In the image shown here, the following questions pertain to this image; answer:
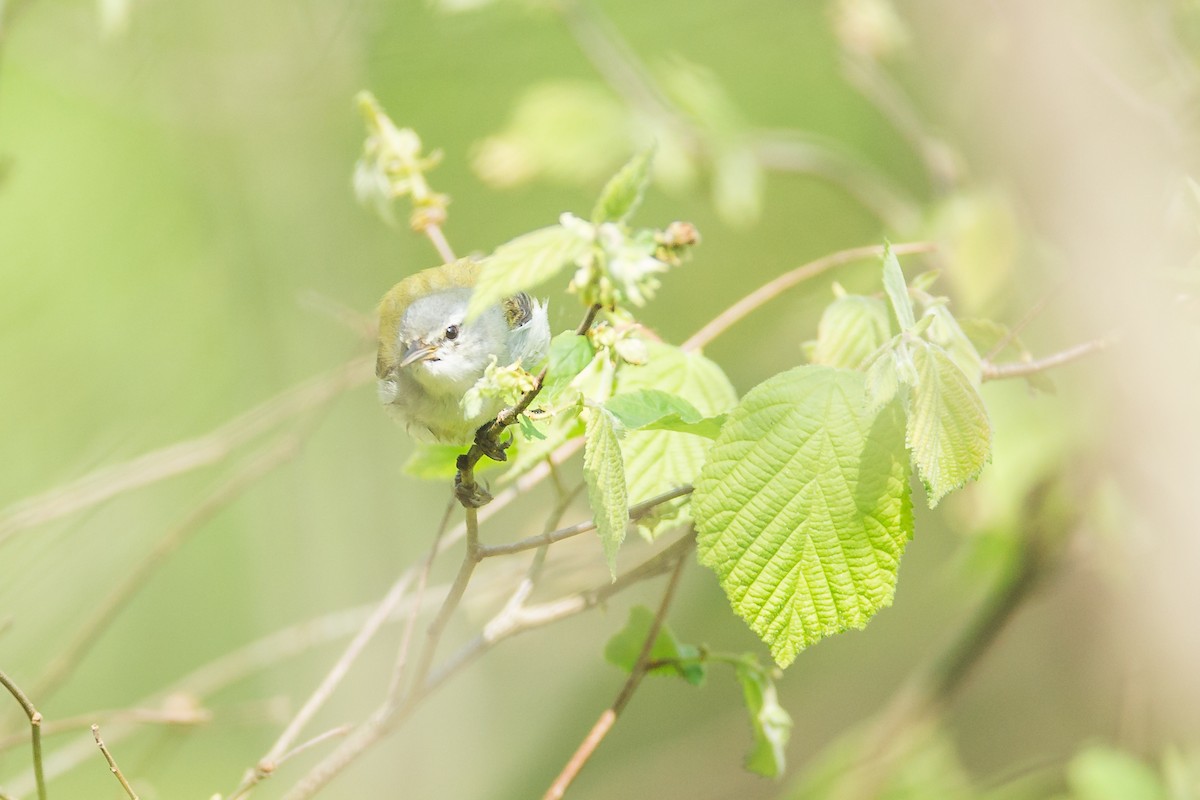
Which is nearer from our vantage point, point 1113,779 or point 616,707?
point 616,707

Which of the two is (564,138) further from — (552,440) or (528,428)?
(528,428)

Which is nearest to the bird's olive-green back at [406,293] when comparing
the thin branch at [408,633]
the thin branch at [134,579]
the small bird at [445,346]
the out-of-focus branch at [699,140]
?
the small bird at [445,346]

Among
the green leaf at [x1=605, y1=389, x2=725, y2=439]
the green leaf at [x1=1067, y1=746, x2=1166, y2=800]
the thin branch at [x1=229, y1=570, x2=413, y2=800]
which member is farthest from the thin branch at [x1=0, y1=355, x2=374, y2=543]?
the green leaf at [x1=1067, y1=746, x2=1166, y2=800]

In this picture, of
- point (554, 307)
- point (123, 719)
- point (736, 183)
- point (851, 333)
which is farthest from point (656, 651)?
point (736, 183)

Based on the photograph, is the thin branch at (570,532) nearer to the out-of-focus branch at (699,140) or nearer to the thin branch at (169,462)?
the thin branch at (169,462)

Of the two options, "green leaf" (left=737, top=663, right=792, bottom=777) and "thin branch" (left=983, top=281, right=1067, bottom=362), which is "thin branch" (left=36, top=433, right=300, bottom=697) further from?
"thin branch" (left=983, top=281, right=1067, bottom=362)

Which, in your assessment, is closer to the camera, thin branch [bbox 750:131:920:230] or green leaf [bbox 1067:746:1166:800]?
green leaf [bbox 1067:746:1166:800]
